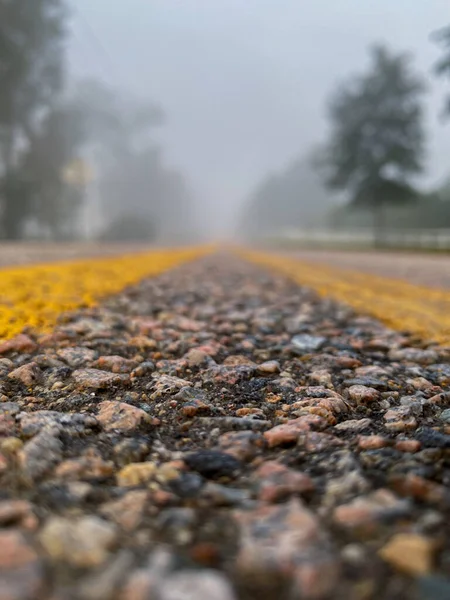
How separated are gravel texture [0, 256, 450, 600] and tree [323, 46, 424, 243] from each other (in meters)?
26.8

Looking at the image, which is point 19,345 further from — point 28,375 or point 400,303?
point 400,303

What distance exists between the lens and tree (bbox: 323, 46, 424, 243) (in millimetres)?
27031

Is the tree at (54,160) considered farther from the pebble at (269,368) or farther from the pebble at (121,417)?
the pebble at (121,417)

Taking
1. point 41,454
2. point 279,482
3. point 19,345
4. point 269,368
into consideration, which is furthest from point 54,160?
point 279,482

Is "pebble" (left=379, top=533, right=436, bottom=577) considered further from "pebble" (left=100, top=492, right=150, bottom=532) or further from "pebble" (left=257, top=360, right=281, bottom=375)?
"pebble" (left=257, top=360, right=281, bottom=375)

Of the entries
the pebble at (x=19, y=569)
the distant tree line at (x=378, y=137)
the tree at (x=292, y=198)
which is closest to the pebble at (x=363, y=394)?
the pebble at (x=19, y=569)

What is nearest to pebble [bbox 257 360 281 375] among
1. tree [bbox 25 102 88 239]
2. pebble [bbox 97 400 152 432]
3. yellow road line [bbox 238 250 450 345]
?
pebble [bbox 97 400 152 432]

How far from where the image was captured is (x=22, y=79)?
2583 centimetres

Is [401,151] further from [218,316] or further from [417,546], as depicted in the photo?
[417,546]

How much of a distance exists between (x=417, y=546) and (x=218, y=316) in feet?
8.35

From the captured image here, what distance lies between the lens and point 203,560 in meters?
0.78

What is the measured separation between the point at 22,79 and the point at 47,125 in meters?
7.92

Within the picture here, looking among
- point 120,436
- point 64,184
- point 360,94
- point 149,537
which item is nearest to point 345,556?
point 149,537

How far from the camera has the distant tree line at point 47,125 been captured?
25562mm
